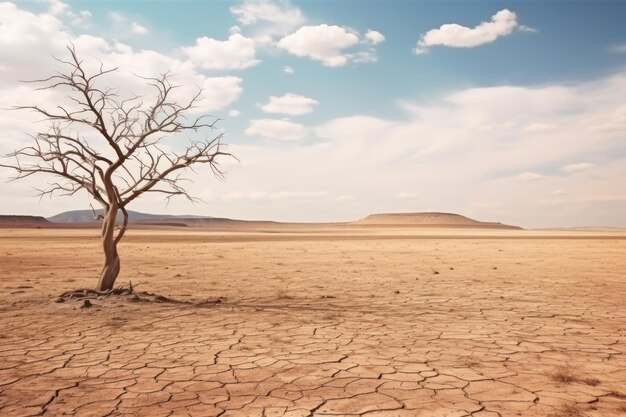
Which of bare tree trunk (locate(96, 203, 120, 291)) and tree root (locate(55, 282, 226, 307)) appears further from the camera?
bare tree trunk (locate(96, 203, 120, 291))

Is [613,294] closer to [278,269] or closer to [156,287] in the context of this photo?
[278,269]

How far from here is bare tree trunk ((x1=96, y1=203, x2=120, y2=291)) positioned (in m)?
8.50

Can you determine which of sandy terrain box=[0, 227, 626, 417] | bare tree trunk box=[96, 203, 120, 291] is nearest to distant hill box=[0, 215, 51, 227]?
bare tree trunk box=[96, 203, 120, 291]

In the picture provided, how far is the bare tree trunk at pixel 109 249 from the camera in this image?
27.9ft

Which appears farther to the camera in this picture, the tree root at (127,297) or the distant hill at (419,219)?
the distant hill at (419,219)

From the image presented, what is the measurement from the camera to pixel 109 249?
869 centimetres

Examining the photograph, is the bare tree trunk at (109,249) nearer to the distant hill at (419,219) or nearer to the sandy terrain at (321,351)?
the sandy terrain at (321,351)

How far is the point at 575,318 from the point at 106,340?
675 centimetres

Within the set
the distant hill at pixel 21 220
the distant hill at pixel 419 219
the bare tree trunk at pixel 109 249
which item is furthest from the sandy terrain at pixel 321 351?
the distant hill at pixel 419 219

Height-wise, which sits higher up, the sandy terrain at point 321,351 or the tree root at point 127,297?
the tree root at point 127,297

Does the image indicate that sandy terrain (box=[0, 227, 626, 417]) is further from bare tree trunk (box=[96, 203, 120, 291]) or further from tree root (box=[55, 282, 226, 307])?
bare tree trunk (box=[96, 203, 120, 291])

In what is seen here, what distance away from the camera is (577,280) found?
11688 millimetres

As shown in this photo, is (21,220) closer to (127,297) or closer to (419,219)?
(127,297)

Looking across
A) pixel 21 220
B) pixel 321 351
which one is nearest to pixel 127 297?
pixel 321 351
